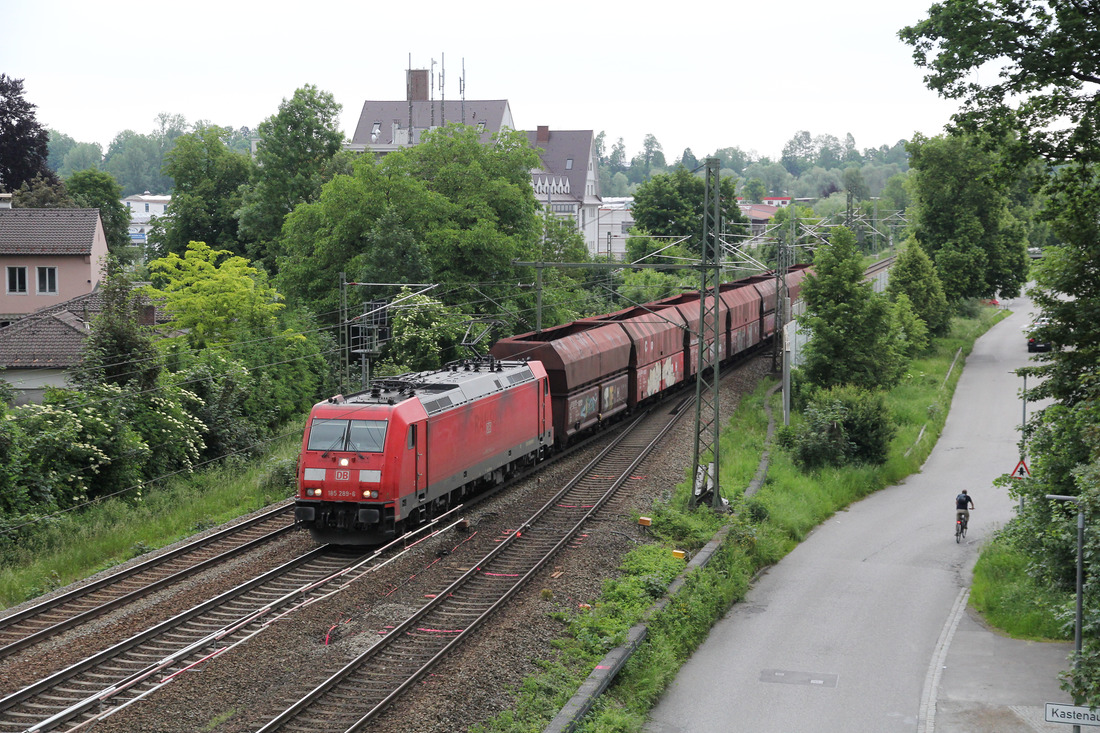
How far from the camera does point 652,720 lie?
15.0 meters

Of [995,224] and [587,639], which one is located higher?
[995,224]

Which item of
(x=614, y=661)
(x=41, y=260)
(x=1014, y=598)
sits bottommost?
(x=1014, y=598)

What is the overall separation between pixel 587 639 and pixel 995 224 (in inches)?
2206

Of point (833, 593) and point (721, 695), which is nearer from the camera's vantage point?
point (721, 695)

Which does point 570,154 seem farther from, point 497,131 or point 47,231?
point 47,231

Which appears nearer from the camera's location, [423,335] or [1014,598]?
[1014,598]

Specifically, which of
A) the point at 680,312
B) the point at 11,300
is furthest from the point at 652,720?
the point at 11,300

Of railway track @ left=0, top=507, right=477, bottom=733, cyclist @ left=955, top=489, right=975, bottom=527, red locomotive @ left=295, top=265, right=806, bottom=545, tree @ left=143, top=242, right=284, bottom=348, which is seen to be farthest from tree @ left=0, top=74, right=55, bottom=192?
cyclist @ left=955, top=489, right=975, bottom=527

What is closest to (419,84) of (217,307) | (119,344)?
(217,307)

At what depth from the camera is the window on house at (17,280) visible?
4569cm

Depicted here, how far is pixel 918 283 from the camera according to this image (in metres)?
57.6

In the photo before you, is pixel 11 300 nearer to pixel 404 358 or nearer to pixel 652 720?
pixel 404 358

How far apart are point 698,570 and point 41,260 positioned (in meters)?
37.4

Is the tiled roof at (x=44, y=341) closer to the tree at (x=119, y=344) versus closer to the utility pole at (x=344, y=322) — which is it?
the tree at (x=119, y=344)
